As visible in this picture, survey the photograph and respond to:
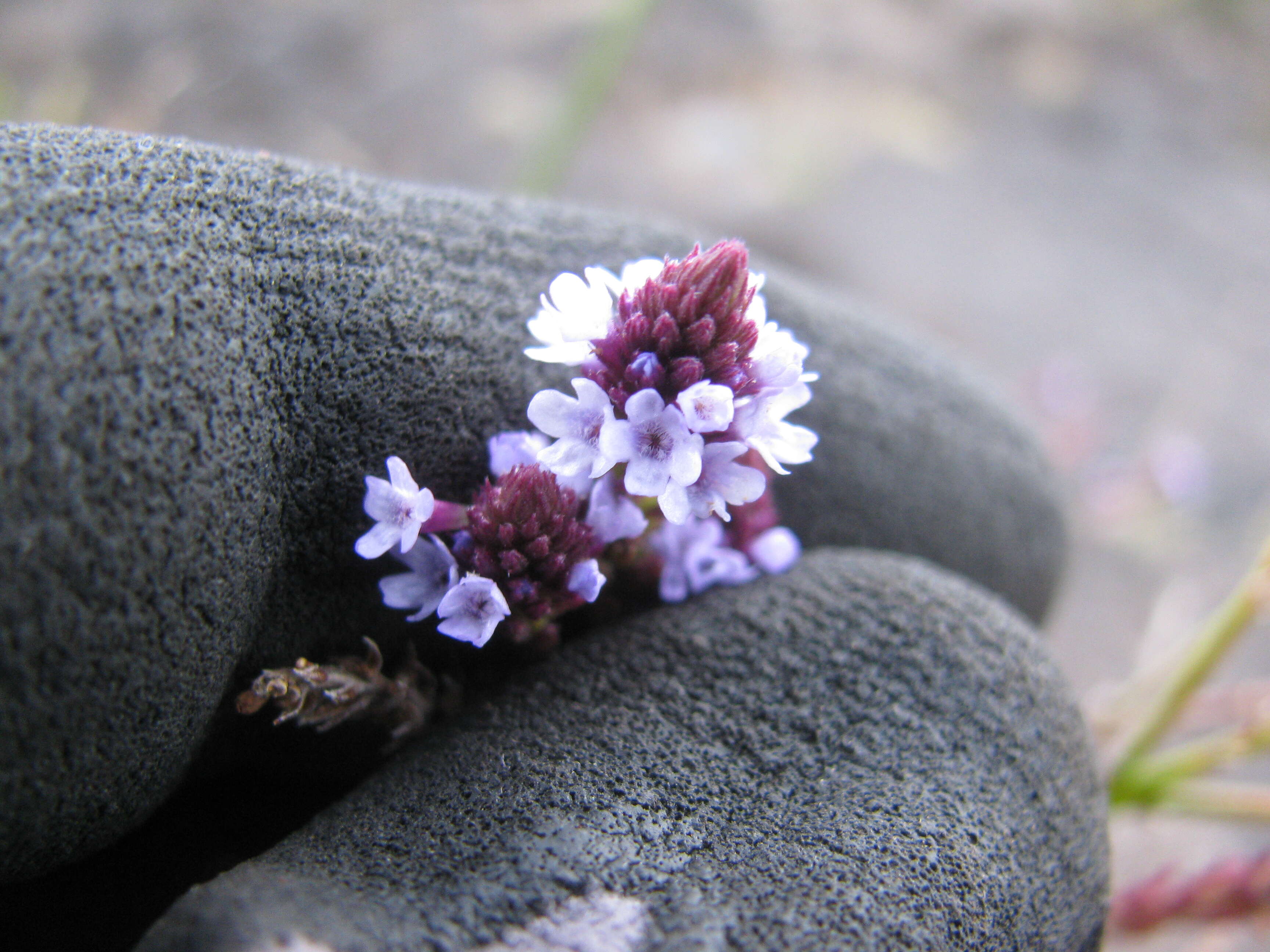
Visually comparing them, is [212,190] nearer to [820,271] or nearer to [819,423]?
[819,423]

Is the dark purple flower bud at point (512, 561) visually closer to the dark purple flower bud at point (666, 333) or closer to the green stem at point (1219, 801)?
the dark purple flower bud at point (666, 333)

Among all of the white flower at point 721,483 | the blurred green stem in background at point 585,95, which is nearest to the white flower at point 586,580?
the white flower at point 721,483

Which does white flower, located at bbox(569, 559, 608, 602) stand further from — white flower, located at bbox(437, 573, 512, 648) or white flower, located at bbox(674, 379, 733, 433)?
white flower, located at bbox(674, 379, 733, 433)

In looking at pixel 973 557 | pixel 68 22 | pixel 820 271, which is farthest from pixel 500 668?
pixel 68 22

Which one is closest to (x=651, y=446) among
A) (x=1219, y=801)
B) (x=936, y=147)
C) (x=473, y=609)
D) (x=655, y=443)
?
(x=655, y=443)

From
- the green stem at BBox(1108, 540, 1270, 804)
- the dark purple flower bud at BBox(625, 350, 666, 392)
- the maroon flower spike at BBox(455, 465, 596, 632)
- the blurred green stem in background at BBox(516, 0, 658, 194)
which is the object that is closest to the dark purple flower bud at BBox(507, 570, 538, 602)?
the maroon flower spike at BBox(455, 465, 596, 632)

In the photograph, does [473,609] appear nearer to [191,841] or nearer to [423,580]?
[423,580]
